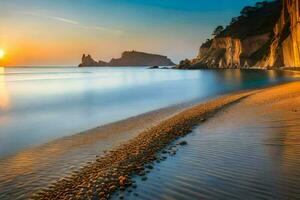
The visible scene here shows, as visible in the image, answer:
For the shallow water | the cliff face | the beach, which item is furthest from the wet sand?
the cliff face

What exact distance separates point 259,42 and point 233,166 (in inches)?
5080

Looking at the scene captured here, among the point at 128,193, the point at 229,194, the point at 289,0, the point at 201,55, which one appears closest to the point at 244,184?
the point at 229,194

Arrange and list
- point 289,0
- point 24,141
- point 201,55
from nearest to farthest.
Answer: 1. point 24,141
2. point 289,0
3. point 201,55

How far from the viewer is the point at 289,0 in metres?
100

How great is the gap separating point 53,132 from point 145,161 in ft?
30.6

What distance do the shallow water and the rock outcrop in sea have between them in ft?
264

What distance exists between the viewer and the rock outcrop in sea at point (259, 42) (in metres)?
93.9

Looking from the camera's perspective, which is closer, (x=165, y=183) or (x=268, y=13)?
(x=165, y=183)

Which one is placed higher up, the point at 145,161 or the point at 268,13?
the point at 268,13

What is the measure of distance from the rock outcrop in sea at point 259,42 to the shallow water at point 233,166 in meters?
80.5

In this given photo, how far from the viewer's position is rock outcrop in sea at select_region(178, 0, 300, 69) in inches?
3696

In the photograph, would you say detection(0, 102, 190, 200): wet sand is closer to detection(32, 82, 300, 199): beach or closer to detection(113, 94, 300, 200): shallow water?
detection(32, 82, 300, 199): beach

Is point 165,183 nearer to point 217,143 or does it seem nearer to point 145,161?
point 145,161

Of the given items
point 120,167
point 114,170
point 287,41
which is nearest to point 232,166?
point 120,167
